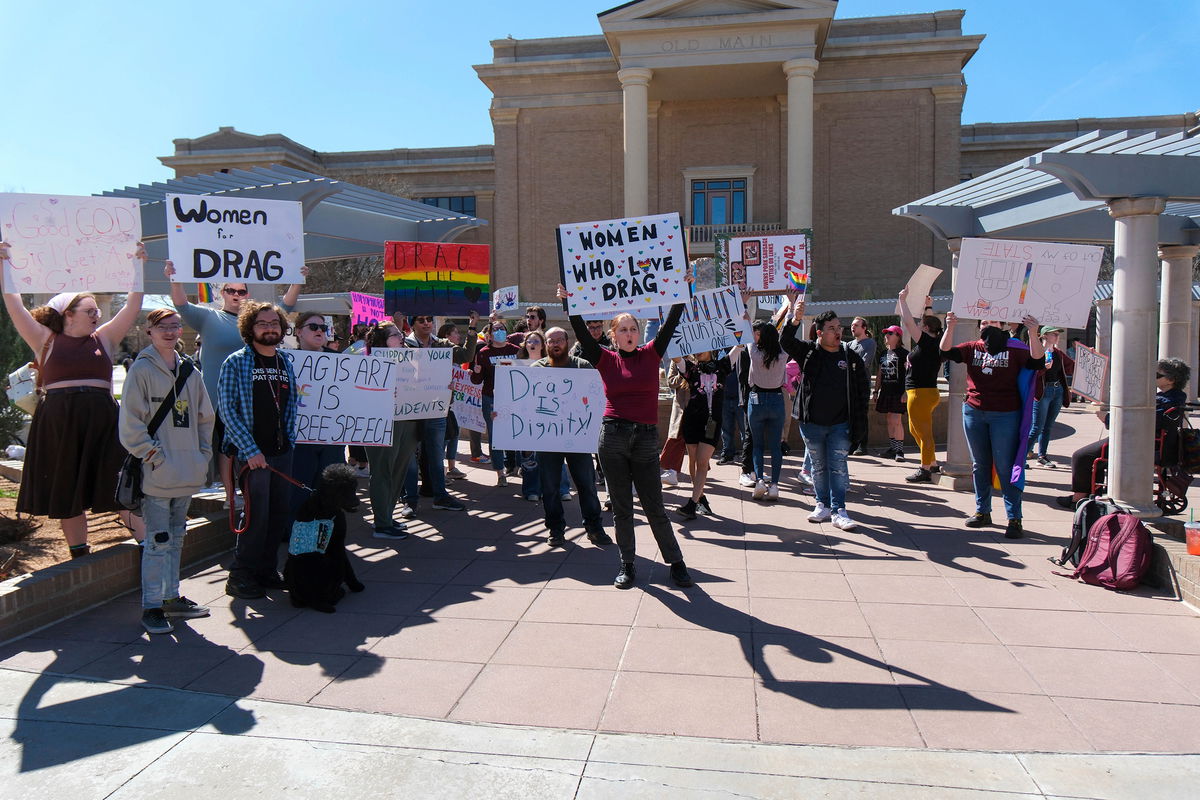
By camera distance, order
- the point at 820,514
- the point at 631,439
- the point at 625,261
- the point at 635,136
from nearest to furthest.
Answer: the point at 631,439, the point at 625,261, the point at 820,514, the point at 635,136

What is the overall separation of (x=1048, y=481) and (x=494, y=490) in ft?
20.9

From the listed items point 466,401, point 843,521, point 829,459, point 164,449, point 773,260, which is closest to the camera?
point 164,449

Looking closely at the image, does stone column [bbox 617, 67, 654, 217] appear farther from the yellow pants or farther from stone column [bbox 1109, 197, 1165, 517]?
stone column [bbox 1109, 197, 1165, 517]

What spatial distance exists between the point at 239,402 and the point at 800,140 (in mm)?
31998

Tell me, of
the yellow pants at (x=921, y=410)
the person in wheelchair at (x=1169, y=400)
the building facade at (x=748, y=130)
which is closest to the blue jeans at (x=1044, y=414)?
the yellow pants at (x=921, y=410)

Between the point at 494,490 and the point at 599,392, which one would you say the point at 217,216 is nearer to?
the point at 599,392

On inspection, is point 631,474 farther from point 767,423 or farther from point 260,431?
point 767,423

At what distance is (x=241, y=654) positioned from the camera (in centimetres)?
459

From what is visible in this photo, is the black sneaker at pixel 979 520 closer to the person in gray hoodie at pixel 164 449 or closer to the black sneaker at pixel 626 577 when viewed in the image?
the black sneaker at pixel 626 577

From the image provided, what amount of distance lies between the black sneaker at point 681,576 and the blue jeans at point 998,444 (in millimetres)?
2986

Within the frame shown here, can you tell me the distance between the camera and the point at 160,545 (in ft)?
16.2

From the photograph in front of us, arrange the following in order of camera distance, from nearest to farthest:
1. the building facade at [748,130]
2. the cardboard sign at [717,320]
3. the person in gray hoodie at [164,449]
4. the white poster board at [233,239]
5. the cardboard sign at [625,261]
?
1. the person in gray hoodie at [164,449]
2. the cardboard sign at [625,261]
3. the white poster board at [233,239]
4. the cardboard sign at [717,320]
5. the building facade at [748,130]

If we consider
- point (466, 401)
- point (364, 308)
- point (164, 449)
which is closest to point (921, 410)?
point (466, 401)

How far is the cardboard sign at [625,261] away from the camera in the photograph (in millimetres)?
6344
